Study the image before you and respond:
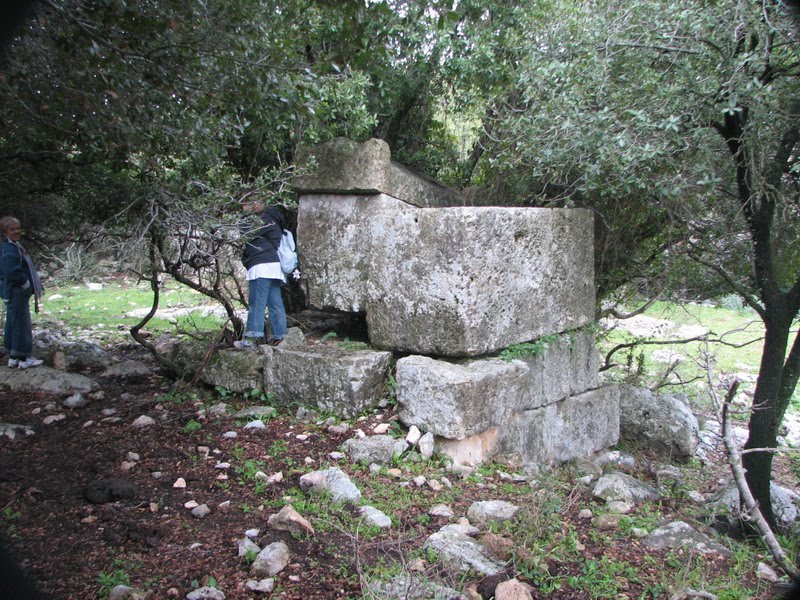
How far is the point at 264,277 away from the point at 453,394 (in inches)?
82.2

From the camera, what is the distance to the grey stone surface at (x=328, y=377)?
15.6 feet

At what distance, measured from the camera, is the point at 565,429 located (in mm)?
5750

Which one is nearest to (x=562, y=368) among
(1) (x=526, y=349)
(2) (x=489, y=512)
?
(1) (x=526, y=349)

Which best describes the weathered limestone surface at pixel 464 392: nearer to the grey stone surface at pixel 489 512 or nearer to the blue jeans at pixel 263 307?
the grey stone surface at pixel 489 512

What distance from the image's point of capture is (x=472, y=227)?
14.9 feet

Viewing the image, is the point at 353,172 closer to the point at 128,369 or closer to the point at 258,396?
the point at 258,396

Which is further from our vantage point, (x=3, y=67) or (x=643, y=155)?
(x=643, y=155)

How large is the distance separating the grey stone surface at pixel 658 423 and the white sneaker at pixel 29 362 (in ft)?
18.8

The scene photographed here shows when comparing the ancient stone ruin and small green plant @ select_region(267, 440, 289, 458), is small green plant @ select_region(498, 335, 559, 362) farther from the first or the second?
small green plant @ select_region(267, 440, 289, 458)

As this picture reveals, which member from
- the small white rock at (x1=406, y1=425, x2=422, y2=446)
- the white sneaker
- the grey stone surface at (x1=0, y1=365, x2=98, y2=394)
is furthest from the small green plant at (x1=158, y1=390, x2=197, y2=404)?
the small white rock at (x1=406, y1=425, x2=422, y2=446)

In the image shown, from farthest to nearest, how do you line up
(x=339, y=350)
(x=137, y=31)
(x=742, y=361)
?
1. (x=742, y=361)
2. (x=339, y=350)
3. (x=137, y=31)

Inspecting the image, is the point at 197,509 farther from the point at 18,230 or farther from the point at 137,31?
the point at 18,230

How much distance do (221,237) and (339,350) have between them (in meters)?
1.29

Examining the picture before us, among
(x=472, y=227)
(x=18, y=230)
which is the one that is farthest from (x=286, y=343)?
(x=18, y=230)
